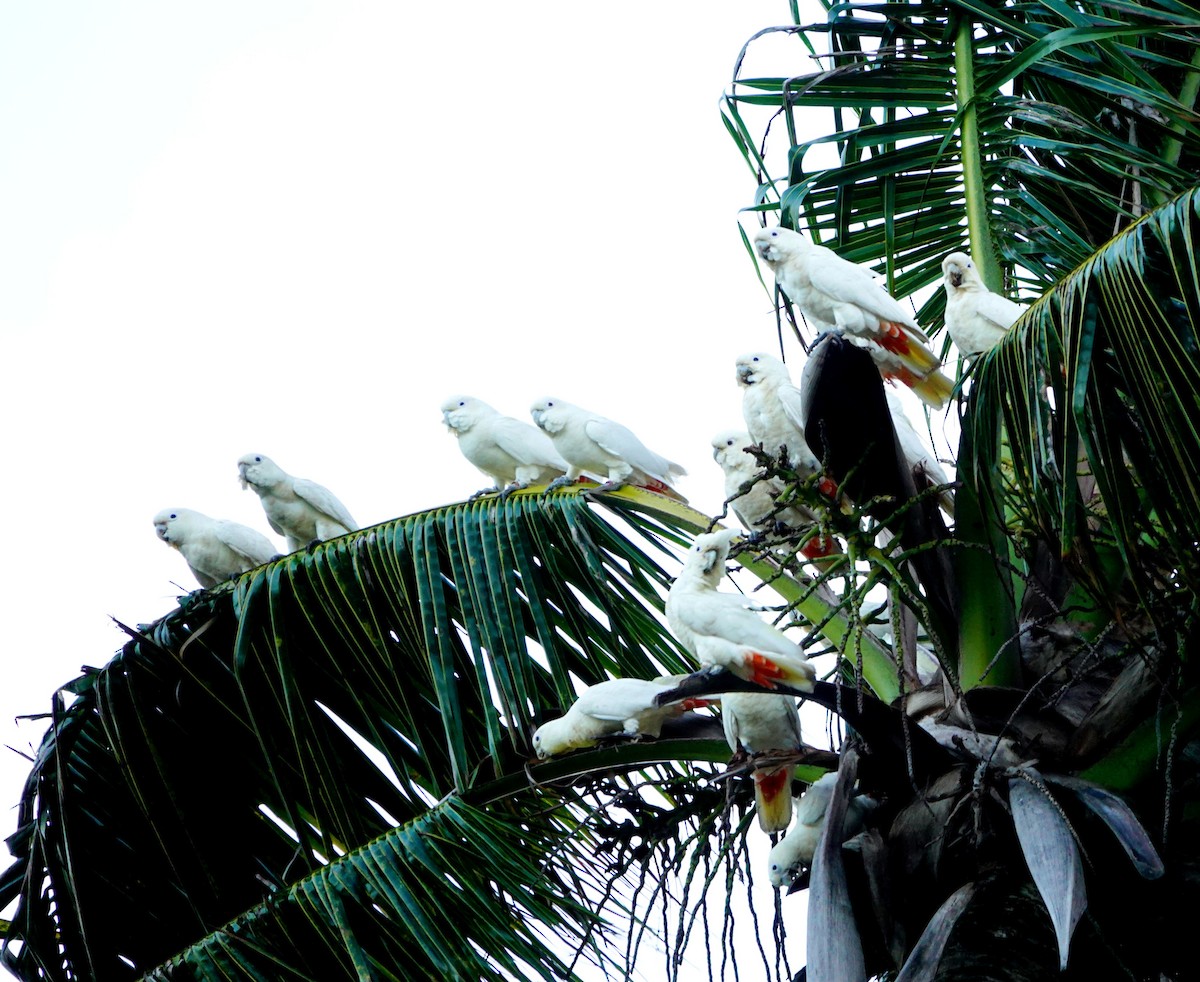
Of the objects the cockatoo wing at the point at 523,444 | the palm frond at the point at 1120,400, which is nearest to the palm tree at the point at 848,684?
the palm frond at the point at 1120,400

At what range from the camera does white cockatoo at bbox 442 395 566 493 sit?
6613 millimetres

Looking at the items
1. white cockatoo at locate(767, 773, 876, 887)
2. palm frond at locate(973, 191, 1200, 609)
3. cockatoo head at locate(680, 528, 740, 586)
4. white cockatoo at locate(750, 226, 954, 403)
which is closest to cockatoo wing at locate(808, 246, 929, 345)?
white cockatoo at locate(750, 226, 954, 403)

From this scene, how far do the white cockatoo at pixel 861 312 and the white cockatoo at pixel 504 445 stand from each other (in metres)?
1.78

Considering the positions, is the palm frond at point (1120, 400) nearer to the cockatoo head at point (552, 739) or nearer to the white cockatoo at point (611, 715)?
the white cockatoo at point (611, 715)

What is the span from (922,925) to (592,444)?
296 centimetres

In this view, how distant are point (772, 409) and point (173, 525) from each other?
313cm

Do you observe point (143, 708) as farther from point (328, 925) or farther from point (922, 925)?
point (922, 925)

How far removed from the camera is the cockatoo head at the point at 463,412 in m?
6.69

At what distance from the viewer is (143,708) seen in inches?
191

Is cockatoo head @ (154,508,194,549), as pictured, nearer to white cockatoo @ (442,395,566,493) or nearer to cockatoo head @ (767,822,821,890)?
white cockatoo @ (442,395,566,493)

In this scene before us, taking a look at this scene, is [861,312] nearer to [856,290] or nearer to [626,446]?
[856,290]

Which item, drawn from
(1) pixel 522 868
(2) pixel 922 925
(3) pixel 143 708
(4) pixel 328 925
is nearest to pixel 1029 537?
(2) pixel 922 925

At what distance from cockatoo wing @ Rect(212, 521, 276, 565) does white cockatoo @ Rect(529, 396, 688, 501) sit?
1426 mm

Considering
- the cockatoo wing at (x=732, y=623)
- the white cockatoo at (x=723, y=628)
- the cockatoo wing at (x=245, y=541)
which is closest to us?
the white cockatoo at (x=723, y=628)
